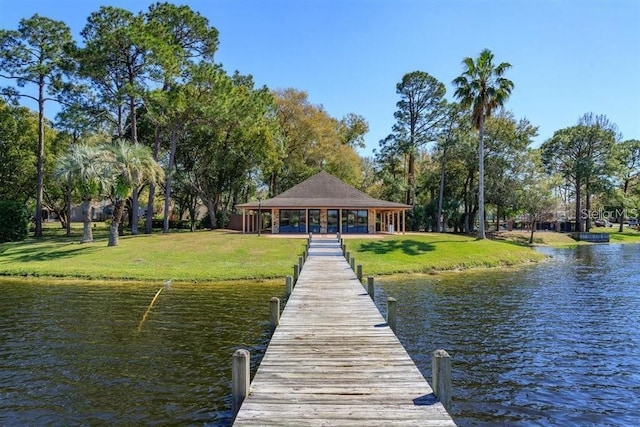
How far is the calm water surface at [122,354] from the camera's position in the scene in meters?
8.68

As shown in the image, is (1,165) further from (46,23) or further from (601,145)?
(601,145)

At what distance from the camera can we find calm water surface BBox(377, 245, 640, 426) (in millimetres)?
9008

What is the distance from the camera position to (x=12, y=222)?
37250 millimetres

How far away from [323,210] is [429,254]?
13285 millimetres

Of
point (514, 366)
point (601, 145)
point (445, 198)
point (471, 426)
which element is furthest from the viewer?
point (601, 145)

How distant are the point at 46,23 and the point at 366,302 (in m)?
37.7

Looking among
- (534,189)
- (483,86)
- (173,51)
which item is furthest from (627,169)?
(173,51)

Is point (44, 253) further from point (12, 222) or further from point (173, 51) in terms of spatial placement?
point (173, 51)

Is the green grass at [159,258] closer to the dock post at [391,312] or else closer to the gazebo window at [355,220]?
the gazebo window at [355,220]

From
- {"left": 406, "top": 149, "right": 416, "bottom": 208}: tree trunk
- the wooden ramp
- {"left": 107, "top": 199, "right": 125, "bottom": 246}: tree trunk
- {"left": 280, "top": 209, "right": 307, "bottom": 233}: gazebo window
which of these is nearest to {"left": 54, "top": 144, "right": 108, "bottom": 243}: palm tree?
{"left": 107, "top": 199, "right": 125, "bottom": 246}: tree trunk

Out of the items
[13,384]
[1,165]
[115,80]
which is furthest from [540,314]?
[1,165]

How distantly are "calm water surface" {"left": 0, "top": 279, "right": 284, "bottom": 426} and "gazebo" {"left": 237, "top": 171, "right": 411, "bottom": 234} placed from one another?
2095 cm

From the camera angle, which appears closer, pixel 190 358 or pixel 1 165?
pixel 190 358

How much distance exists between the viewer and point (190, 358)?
11.6 meters
